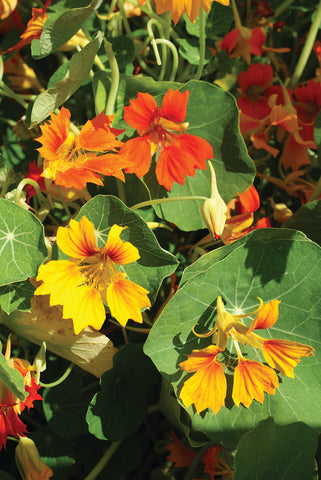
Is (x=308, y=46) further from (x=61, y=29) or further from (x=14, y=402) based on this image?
(x=14, y=402)

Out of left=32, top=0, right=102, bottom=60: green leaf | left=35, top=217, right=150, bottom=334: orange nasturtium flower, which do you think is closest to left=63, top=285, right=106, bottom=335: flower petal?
left=35, top=217, right=150, bottom=334: orange nasturtium flower

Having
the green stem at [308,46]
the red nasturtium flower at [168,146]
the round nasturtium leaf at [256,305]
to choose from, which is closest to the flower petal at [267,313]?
the round nasturtium leaf at [256,305]

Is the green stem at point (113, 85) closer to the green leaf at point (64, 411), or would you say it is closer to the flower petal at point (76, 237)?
the flower petal at point (76, 237)

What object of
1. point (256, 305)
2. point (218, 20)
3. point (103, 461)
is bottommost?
point (103, 461)

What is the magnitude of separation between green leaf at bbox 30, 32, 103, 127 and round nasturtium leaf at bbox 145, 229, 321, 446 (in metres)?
0.33

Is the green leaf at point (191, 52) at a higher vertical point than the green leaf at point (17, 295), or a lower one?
higher

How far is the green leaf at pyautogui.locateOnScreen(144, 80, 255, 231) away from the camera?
839 mm

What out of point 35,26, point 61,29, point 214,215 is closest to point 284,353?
point 214,215

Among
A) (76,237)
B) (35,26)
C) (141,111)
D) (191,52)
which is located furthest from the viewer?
(191,52)

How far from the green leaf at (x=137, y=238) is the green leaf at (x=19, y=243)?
0.22ft

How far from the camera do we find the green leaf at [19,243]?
0.71 meters

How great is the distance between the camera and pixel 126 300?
0.67 metres

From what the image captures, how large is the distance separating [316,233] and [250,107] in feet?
0.93

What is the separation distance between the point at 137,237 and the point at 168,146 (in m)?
0.15
